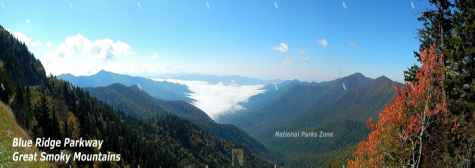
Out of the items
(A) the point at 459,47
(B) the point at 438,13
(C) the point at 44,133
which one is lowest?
(C) the point at 44,133

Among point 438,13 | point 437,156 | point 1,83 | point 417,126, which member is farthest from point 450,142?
point 1,83

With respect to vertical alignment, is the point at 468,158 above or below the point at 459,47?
below

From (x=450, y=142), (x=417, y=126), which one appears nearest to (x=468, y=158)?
(x=450, y=142)

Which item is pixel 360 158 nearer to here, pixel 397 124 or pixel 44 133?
pixel 397 124

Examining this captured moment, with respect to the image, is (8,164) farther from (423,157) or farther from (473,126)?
(473,126)

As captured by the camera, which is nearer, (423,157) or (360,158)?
(423,157)

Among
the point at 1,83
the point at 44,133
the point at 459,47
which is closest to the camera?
the point at 459,47

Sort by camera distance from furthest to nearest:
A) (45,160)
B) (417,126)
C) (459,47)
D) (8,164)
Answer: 1. (45,160)
2. (459,47)
3. (8,164)
4. (417,126)
